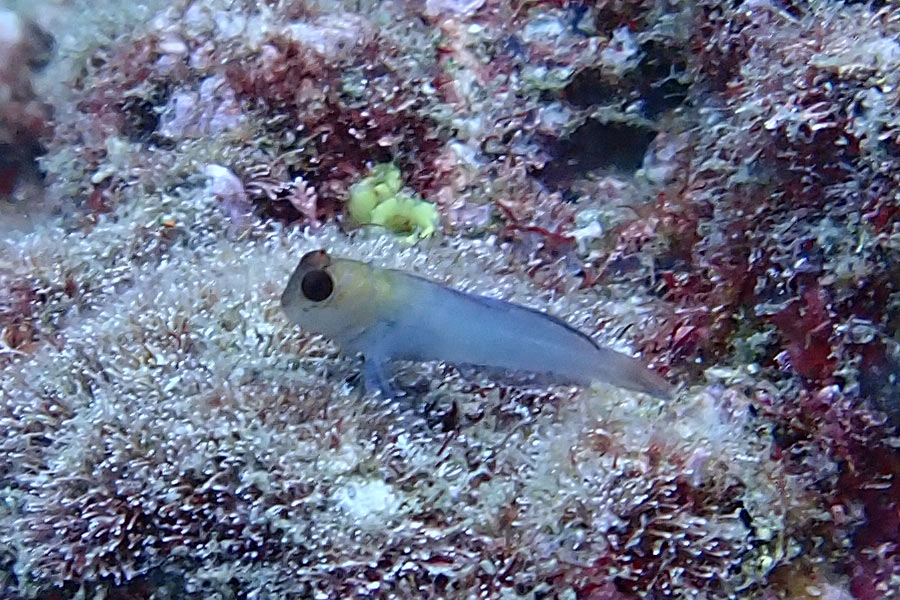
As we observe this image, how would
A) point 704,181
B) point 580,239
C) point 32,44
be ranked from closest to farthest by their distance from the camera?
point 704,181, point 580,239, point 32,44

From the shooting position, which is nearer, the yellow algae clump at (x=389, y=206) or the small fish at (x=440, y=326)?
the small fish at (x=440, y=326)

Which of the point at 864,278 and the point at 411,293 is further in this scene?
the point at 864,278

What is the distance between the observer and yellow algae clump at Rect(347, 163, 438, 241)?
387 cm

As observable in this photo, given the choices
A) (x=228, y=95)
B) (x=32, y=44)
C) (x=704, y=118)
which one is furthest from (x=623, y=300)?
(x=32, y=44)

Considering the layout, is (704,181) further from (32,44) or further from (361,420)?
(32,44)

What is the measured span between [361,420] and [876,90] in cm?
215

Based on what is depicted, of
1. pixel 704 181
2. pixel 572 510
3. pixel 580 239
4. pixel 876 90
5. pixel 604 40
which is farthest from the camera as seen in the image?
pixel 604 40

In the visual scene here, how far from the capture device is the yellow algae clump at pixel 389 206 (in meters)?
3.87

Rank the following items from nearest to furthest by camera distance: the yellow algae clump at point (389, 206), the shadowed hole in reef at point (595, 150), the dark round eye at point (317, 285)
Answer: the dark round eye at point (317, 285) → the yellow algae clump at point (389, 206) → the shadowed hole in reef at point (595, 150)

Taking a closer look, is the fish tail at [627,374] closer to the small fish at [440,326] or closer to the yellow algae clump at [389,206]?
the small fish at [440,326]

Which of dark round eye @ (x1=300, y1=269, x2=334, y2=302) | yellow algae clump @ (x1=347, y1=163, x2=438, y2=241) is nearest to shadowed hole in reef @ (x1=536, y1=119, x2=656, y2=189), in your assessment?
yellow algae clump @ (x1=347, y1=163, x2=438, y2=241)

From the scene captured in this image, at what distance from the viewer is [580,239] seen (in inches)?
146

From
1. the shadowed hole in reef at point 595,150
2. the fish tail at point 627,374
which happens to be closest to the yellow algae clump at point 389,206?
the shadowed hole in reef at point 595,150

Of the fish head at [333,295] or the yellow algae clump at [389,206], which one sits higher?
the fish head at [333,295]
